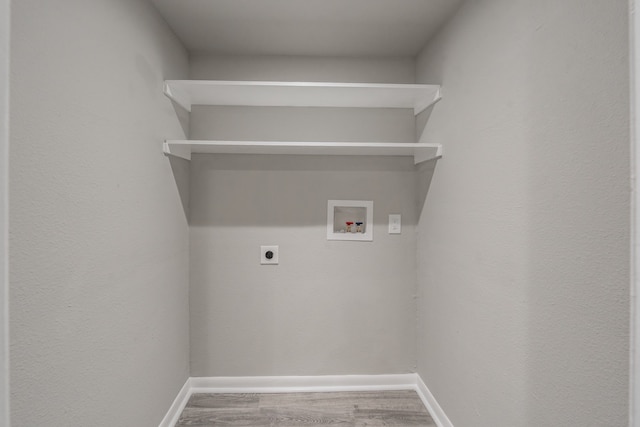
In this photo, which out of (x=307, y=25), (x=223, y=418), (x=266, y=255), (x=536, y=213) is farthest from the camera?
(x=266, y=255)

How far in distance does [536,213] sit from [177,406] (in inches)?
86.0

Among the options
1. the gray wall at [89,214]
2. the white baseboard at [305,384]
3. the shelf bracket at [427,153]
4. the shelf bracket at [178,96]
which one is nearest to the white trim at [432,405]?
the white baseboard at [305,384]

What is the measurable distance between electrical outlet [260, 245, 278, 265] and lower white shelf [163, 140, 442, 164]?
2.13 ft

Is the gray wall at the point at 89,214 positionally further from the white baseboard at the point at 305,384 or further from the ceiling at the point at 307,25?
the white baseboard at the point at 305,384

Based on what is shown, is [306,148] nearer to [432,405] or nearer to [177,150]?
[177,150]

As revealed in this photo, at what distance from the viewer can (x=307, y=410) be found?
2164 millimetres

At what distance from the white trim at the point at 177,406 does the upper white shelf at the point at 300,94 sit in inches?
70.4

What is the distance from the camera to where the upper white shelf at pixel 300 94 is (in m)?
1.95

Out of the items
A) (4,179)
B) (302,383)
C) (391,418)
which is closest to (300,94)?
(4,179)

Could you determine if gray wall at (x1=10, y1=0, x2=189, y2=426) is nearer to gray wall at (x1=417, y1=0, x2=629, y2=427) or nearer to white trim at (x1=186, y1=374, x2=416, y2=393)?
white trim at (x1=186, y1=374, x2=416, y2=393)

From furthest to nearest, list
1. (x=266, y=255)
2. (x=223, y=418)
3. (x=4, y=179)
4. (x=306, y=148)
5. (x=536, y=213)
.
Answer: (x=266, y=255) < (x=306, y=148) < (x=223, y=418) < (x=536, y=213) < (x=4, y=179)

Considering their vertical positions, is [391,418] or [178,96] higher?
[178,96]

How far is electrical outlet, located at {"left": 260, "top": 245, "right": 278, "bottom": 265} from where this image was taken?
2.40 m

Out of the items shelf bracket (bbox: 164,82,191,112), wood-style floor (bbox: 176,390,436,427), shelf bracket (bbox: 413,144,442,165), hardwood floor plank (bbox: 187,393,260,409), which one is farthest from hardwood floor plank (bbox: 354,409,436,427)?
shelf bracket (bbox: 164,82,191,112)
